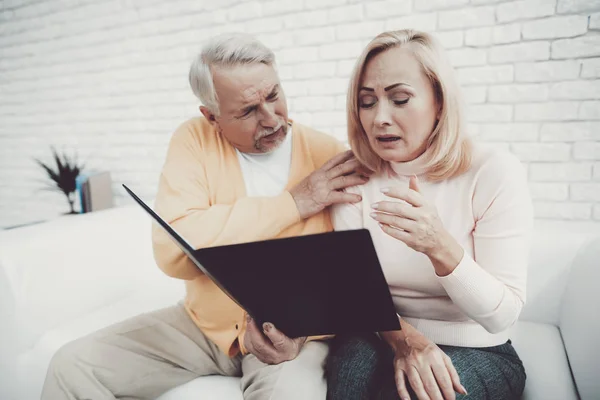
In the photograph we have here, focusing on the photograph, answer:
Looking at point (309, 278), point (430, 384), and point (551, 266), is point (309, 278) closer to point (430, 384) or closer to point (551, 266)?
point (430, 384)

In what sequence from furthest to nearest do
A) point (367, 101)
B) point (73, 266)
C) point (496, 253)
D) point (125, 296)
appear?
point (125, 296)
point (73, 266)
point (367, 101)
point (496, 253)

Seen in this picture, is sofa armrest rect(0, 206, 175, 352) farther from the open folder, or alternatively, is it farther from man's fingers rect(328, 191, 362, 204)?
man's fingers rect(328, 191, 362, 204)

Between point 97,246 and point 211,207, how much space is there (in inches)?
32.2

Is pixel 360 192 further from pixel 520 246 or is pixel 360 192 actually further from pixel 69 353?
pixel 69 353

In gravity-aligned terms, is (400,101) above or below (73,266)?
above

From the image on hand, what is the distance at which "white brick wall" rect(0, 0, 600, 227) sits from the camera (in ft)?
5.20

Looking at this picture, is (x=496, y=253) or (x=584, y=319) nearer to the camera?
(x=496, y=253)

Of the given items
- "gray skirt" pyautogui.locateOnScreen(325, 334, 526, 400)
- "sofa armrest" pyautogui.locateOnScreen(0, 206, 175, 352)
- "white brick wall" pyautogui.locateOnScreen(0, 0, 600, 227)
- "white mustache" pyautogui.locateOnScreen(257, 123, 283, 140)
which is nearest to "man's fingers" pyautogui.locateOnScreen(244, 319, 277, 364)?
"gray skirt" pyautogui.locateOnScreen(325, 334, 526, 400)

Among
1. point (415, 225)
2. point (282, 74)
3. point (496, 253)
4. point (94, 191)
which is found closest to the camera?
point (415, 225)

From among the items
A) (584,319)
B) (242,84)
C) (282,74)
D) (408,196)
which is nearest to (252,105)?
(242,84)

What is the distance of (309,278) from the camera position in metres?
0.80

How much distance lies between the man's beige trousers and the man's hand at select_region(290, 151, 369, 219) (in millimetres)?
385

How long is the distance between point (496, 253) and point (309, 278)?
0.45m

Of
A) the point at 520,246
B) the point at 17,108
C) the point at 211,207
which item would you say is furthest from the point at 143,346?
the point at 17,108
